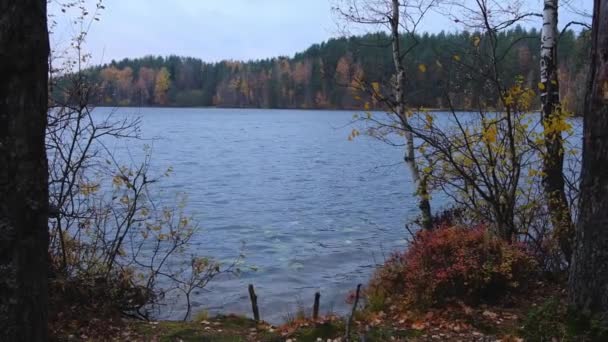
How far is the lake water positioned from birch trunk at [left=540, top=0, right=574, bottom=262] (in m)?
4.15

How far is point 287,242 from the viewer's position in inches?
656

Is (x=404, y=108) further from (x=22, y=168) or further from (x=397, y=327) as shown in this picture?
(x=22, y=168)

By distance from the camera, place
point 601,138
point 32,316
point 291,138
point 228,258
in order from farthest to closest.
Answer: point 291,138
point 228,258
point 601,138
point 32,316

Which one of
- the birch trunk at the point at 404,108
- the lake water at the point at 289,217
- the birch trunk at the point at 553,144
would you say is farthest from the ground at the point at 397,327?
the lake water at the point at 289,217

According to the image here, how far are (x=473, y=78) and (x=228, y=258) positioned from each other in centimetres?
819

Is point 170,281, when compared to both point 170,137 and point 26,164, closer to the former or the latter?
point 26,164

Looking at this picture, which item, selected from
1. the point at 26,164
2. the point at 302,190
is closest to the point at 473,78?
the point at 26,164

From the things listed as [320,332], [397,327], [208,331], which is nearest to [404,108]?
[397,327]

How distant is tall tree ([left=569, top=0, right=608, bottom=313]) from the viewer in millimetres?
5039

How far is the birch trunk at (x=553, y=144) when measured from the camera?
8.10 metres

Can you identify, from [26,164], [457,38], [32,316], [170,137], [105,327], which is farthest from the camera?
[170,137]

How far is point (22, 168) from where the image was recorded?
3.69m

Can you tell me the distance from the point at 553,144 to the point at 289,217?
42.2 ft

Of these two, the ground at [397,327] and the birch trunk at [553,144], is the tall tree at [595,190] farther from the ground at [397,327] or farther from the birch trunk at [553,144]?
the birch trunk at [553,144]
